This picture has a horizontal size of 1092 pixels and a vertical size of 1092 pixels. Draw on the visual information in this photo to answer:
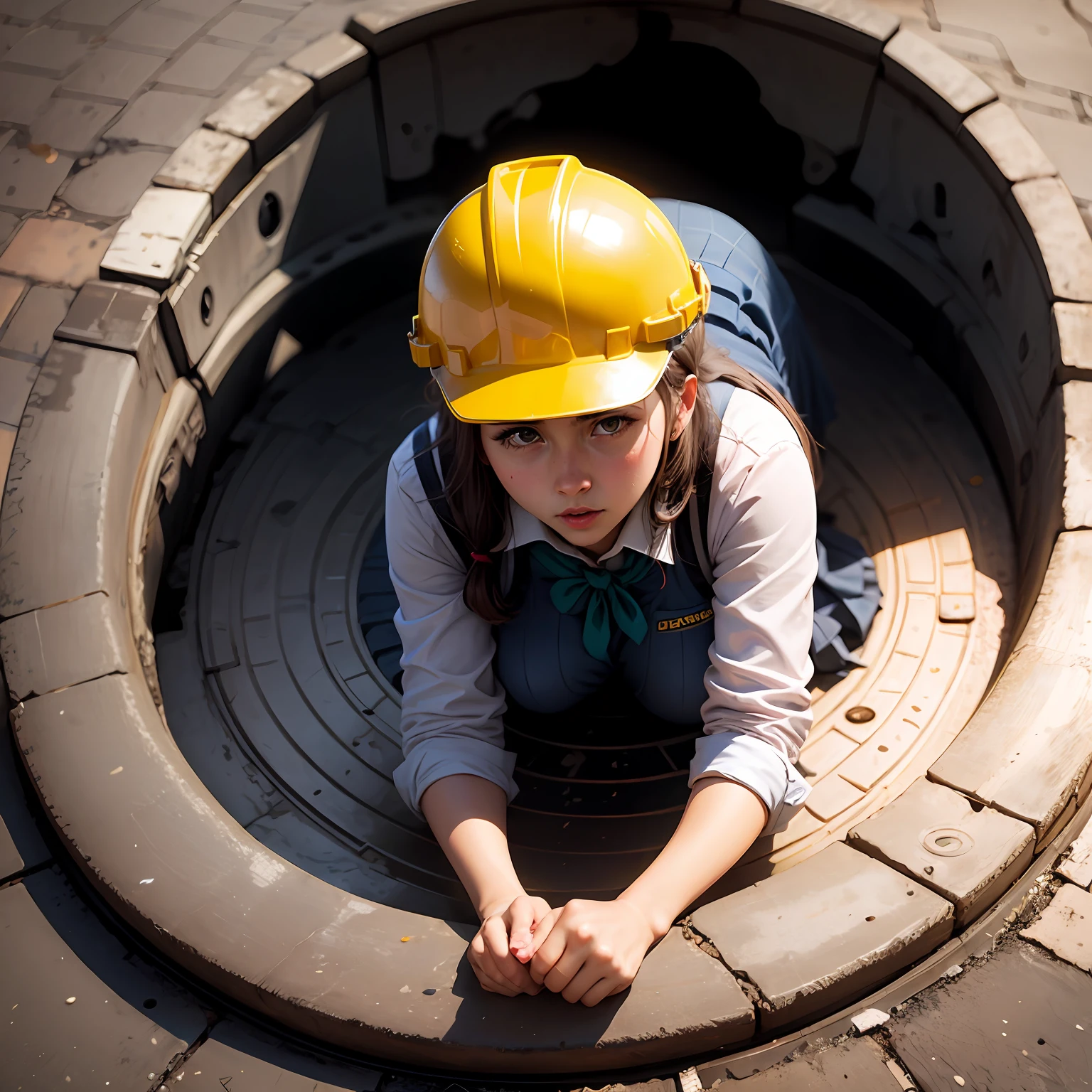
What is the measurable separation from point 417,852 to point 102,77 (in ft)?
6.87

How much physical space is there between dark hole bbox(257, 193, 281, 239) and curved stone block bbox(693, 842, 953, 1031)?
1951 millimetres

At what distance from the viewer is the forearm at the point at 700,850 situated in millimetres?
1487

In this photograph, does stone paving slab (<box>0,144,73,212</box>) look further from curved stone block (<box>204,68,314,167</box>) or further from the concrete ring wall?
curved stone block (<box>204,68,314,167</box>)

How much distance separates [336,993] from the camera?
1492mm

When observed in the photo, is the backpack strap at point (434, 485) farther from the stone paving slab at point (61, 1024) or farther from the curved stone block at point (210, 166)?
the curved stone block at point (210, 166)

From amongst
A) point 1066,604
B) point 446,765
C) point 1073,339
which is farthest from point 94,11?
point 1066,604

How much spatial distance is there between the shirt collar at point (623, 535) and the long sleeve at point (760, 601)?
0.09 m

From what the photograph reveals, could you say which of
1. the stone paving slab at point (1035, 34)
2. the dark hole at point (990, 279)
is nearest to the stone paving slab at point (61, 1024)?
the dark hole at point (990, 279)

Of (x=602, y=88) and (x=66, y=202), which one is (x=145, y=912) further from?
(x=602, y=88)

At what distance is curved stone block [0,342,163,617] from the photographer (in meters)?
1.92

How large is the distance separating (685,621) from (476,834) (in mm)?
555

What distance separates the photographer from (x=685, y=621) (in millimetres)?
1905

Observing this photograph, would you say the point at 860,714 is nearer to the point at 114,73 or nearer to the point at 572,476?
the point at 572,476

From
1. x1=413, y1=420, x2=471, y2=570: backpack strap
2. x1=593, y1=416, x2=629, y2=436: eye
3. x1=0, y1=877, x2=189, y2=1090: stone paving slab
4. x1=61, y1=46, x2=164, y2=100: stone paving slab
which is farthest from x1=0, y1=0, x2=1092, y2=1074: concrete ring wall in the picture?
x1=593, y1=416, x2=629, y2=436: eye
